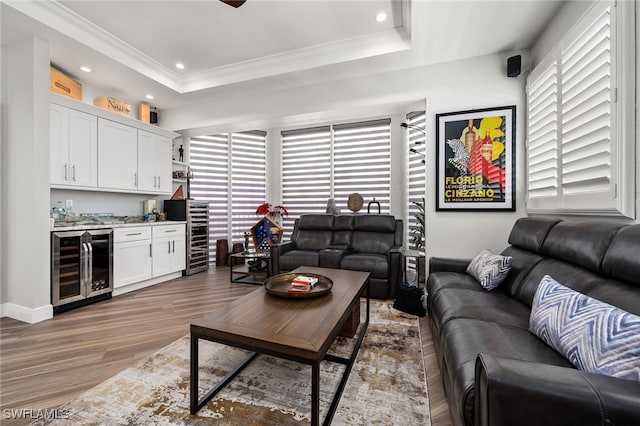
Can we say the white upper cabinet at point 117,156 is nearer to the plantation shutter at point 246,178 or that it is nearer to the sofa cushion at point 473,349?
the plantation shutter at point 246,178

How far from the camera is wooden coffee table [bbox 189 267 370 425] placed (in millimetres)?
1173

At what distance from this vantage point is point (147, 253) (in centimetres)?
373

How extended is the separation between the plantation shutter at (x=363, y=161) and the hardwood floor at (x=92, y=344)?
8.33ft

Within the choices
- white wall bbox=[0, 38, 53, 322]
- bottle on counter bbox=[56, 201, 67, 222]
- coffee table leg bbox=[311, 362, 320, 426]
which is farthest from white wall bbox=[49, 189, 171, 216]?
coffee table leg bbox=[311, 362, 320, 426]

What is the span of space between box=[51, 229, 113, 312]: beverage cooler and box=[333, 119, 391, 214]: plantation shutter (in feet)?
11.6

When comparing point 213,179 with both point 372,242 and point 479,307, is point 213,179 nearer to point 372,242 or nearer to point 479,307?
point 372,242

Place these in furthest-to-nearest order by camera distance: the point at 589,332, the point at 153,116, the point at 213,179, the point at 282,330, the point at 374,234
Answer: the point at 213,179
the point at 153,116
the point at 374,234
the point at 282,330
the point at 589,332

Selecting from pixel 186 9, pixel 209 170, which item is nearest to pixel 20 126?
pixel 186 9

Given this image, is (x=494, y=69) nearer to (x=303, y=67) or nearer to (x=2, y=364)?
(x=303, y=67)

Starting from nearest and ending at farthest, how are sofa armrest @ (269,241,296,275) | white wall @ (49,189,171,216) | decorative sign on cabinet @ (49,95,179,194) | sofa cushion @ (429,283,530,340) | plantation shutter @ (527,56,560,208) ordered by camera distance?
sofa cushion @ (429,283,530,340) → plantation shutter @ (527,56,560,208) → decorative sign on cabinet @ (49,95,179,194) → white wall @ (49,189,171,216) → sofa armrest @ (269,241,296,275)

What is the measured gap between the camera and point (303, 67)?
324 centimetres

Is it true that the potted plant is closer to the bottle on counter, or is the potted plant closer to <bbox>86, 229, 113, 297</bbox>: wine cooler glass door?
<bbox>86, 229, 113, 297</bbox>: wine cooler glass door

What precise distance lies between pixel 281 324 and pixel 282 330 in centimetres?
7

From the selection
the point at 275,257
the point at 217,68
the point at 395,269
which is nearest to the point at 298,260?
the point at 275,257
